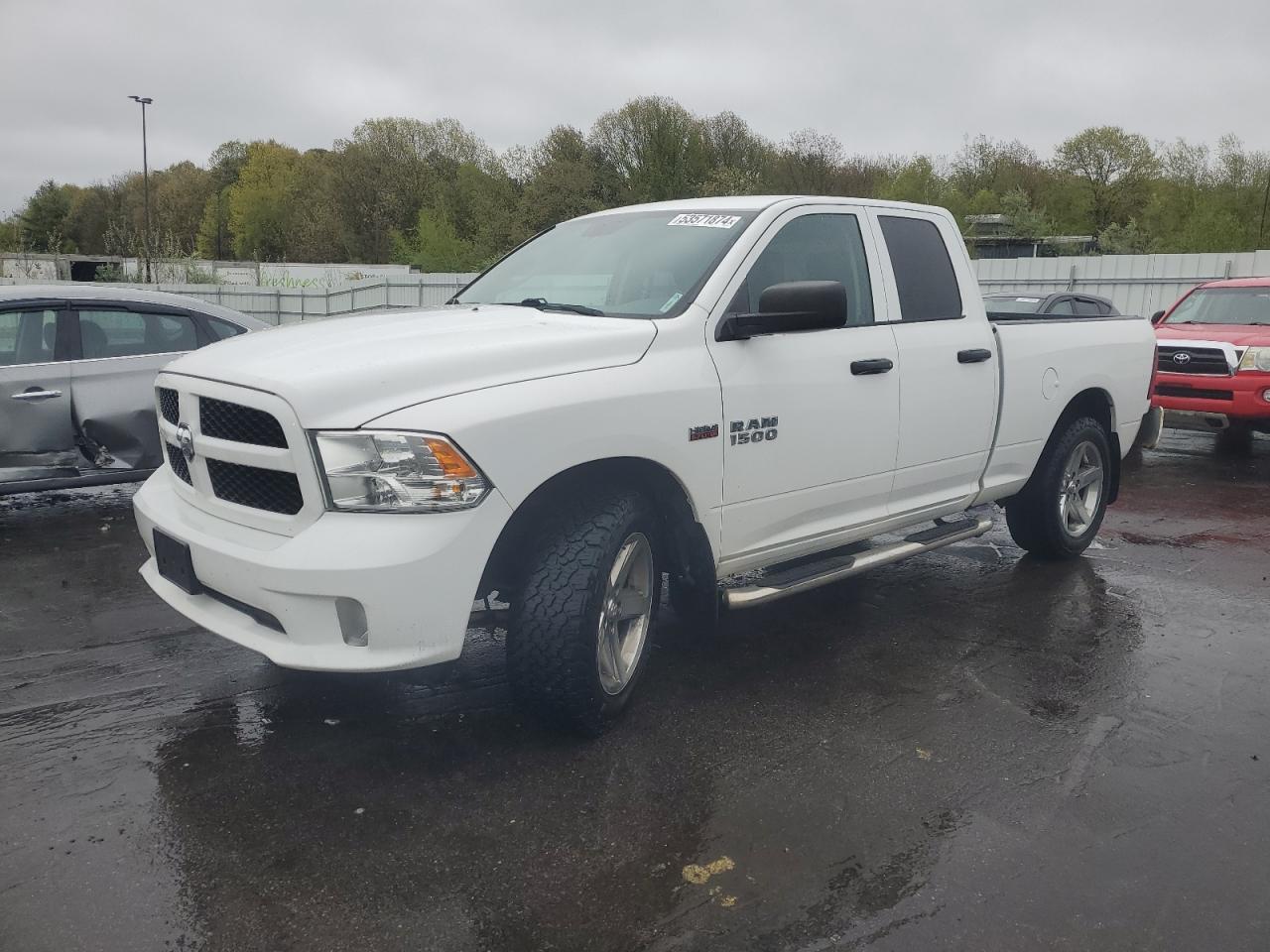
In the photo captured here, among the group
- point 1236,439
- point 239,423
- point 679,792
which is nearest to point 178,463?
point 239,423

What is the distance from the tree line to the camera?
44.8 m

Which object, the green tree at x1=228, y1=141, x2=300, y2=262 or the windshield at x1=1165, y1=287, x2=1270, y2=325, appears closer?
the windshield at x1=1165, y1=287, x2=1270, y2=325

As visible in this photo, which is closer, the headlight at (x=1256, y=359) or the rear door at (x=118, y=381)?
the rear door at (x=118, y=381)

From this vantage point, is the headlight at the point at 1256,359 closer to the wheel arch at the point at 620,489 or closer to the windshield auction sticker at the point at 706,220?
the windshield auction sticker at the point at 706,220

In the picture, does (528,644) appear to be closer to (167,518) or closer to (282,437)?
(282,437)

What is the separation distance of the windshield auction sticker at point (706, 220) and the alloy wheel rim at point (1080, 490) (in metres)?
2.80

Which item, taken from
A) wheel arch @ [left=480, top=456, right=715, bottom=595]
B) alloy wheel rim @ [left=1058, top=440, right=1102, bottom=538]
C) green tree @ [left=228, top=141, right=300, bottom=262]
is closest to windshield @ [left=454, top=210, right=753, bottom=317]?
wheel arch @ [left=480, top=456, right=715, bottom=595]

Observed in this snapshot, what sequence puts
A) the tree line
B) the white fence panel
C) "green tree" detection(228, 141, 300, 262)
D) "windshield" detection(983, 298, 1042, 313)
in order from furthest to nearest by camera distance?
"green tree" detection(228, 141, 300, 262) < the tree line < the white fence panel < "windshield" detection(983, 298, 1042, 313)

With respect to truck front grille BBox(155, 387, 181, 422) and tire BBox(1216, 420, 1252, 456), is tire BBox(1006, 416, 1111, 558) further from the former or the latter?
tire BBox(1216, 420, 1252, 456)

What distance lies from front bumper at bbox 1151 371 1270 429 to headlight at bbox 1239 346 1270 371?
0.06 metres

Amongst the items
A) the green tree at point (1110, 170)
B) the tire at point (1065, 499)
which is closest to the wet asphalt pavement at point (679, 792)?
the tire at point (1065, 499)

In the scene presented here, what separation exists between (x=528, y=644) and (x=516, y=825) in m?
0.57

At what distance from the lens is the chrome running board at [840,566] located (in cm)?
402

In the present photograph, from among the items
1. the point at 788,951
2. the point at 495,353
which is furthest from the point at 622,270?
the point at 788,951
